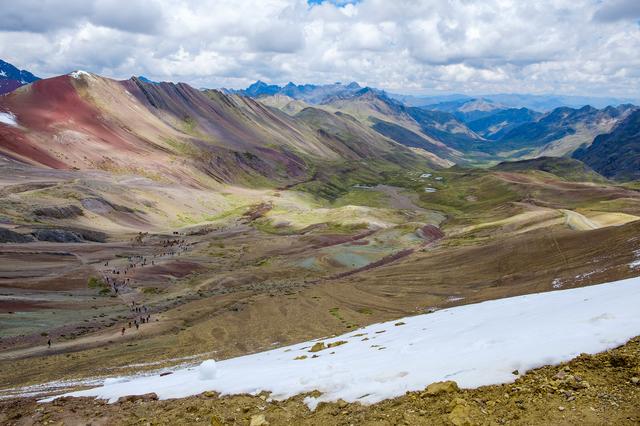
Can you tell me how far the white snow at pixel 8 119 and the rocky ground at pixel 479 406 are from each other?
207m

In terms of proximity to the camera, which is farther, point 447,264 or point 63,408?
point 447,264

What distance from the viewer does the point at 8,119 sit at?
638 feet

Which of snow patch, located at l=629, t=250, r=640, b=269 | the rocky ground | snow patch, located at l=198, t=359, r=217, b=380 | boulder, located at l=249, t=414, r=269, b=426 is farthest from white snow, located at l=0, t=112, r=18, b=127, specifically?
boulder, located at l=249, t=414, r=269, b=426

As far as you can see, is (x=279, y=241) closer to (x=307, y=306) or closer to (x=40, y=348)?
(x=307, y=306)

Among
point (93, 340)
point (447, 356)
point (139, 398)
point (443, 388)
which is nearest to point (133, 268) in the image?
point (93, 340)

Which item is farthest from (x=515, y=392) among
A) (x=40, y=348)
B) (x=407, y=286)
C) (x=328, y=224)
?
(x=328, y=224)

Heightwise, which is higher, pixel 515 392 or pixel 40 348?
pixel 40 348

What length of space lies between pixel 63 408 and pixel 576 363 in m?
21.2

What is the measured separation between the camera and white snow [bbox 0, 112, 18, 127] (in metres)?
191

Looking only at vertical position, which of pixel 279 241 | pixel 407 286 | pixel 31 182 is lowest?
pixel 407 286

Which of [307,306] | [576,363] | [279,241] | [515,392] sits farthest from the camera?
[279,241]

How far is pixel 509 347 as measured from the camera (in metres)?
18.8

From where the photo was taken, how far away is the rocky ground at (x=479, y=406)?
1362cm

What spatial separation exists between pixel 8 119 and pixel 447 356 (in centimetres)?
22139
